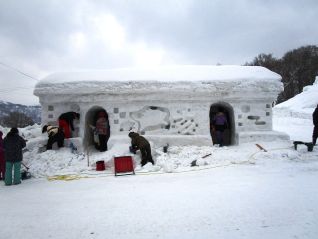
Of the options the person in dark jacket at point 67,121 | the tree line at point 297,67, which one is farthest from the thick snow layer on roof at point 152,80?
the tree line at point 297,67

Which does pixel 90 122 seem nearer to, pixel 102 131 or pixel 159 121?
pixel 102 131

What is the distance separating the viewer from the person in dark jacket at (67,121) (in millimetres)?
11484

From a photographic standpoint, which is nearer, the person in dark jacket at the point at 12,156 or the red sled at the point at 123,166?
the person in dark jacket at the point at 12,156

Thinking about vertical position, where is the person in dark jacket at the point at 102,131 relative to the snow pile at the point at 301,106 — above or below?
below

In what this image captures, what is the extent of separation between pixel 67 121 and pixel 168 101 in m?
4.09

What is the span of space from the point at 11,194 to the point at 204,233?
4.88 m

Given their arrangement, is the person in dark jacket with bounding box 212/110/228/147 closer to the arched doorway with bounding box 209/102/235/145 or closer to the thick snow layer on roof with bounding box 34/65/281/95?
the arched doorway with bounding box 209/102/235/145

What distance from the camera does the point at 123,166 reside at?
8.73 meters

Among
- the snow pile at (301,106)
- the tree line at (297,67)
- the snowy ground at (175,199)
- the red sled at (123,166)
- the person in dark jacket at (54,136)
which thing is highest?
the tree line at (297,67)

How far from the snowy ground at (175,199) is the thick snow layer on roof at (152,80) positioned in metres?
2.77

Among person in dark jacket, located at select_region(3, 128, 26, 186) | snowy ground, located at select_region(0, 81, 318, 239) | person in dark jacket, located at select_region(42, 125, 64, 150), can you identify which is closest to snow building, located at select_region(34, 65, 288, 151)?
person in dark jacket, located at select_region(42, 125, 64, 150)

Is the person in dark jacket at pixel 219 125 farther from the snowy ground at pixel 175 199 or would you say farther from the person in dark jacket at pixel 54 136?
the person in dark jacket at pixel 54 136

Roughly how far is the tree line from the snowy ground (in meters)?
29.0

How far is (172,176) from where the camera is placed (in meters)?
7.97
